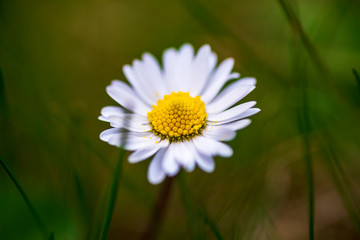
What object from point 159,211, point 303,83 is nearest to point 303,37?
point 303,83

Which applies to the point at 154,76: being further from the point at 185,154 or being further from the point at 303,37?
the point at 303,37

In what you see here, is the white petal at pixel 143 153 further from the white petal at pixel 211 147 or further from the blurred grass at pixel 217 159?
the blurred grass at pixel 217 159

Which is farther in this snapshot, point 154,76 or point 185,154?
point 154,76

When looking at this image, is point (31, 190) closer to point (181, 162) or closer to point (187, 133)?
point (187, 133)

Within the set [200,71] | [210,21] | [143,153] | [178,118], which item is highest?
[210,21]

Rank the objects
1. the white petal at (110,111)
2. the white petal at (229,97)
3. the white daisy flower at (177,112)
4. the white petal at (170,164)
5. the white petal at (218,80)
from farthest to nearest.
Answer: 1. the white petal at (218,80)
2. the white petal at (110,111)
3. the white petal at (229,97)
4. the white daisy flower at (177,112)
5. the white petal at (170,164)

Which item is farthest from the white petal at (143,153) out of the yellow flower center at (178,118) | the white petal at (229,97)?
the white petal at (229,97)

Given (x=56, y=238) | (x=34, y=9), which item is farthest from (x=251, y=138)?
(x=34, y=9)

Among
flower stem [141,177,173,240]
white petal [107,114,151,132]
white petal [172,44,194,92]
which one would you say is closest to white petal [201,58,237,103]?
white petal [172,44,194,92]
